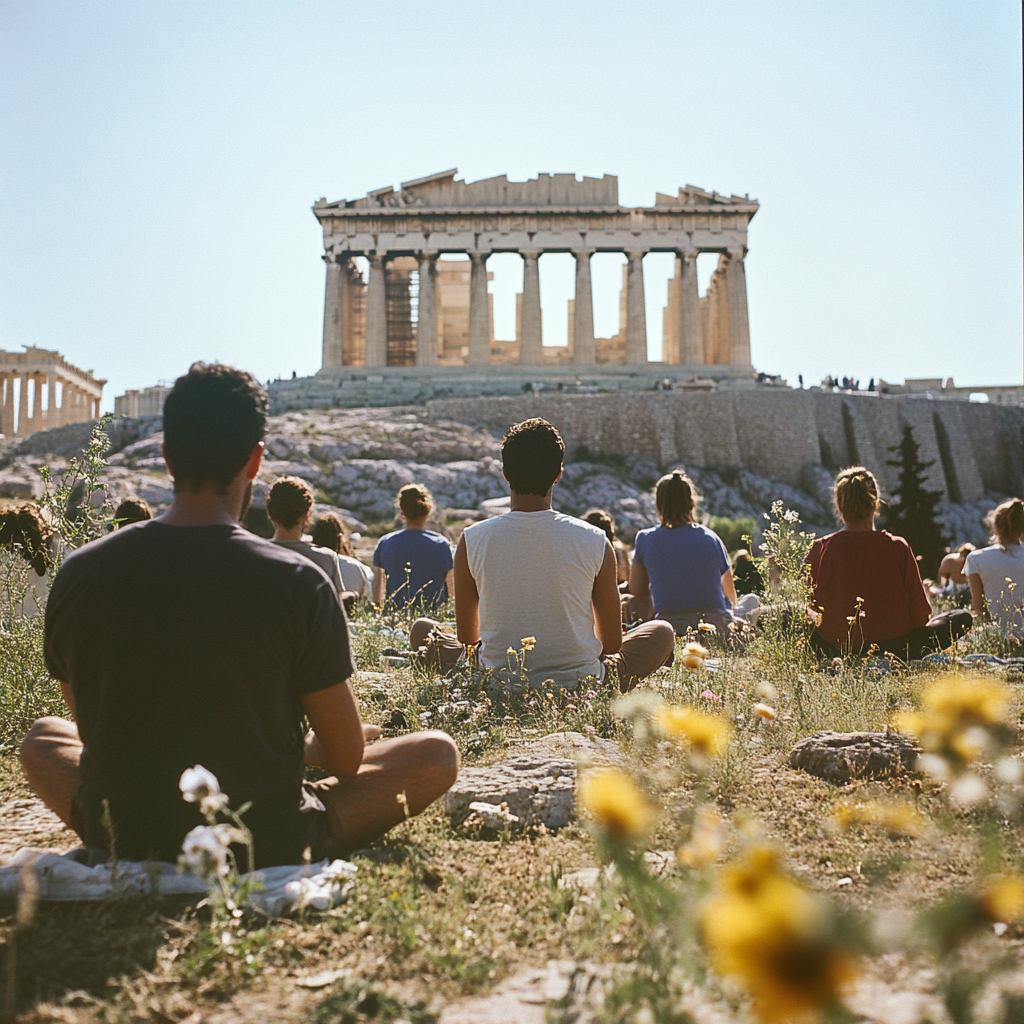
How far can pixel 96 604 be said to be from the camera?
2.95 metres

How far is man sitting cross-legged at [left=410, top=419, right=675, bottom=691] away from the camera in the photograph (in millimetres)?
5312

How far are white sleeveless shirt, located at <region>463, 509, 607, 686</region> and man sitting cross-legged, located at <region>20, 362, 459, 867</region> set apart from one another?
2.28m

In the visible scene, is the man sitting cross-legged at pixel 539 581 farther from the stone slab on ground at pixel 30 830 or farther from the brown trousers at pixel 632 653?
the stone slab on ground at pixel 30 830

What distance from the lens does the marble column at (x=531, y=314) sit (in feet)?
159

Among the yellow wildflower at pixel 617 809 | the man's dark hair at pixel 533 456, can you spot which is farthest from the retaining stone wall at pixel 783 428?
the yellow wildflower at pixel 617 809

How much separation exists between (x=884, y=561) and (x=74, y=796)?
5411 millimetres

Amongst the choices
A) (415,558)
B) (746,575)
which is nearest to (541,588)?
(415,558)

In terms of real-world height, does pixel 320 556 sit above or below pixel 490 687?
above

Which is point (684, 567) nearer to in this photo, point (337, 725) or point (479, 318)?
point (337, 725)

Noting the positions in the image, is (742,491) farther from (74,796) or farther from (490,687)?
(74,796)

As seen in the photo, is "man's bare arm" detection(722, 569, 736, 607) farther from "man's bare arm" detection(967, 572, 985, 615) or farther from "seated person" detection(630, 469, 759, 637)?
"man's bare arm" detection(967, 572, 985, 615)


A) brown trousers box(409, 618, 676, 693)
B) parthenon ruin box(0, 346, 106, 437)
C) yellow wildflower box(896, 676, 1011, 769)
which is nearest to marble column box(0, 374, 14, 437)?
parthenon ruin box(0, 346, 106, 437)

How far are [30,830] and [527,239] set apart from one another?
4866cm

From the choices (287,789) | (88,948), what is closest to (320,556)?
(287,789)
